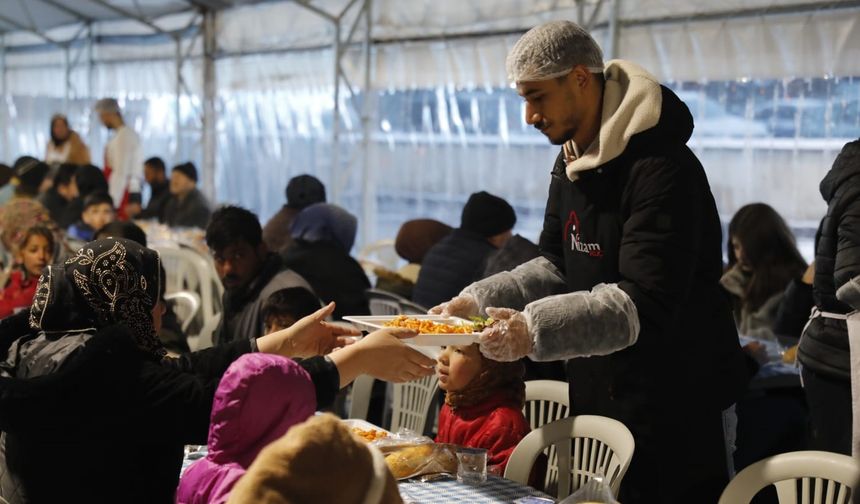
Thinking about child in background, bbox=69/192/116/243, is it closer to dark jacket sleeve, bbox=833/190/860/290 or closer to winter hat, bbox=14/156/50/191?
winter hat, bbox=14/156/50/191

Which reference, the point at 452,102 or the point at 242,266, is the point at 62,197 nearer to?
the point at 452,102

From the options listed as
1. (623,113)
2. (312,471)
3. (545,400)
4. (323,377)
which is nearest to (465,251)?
(545,400)

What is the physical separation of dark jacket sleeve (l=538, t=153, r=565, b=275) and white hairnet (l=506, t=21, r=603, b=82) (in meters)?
0.35

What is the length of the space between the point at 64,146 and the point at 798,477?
10.8 m

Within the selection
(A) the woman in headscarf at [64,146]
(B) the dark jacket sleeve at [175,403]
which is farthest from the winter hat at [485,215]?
(A) the woman in headscarf at [64,146]

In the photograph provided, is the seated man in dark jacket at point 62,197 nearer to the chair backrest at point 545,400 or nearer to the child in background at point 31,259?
the child in background at point 31,259

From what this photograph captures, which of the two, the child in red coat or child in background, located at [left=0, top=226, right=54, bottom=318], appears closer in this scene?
the child in red coat

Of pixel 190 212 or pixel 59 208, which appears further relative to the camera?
pixel 190 212

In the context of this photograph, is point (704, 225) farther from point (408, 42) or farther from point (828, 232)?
point (408, 42)

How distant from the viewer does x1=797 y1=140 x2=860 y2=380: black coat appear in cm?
310

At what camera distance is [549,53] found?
2.52 metres

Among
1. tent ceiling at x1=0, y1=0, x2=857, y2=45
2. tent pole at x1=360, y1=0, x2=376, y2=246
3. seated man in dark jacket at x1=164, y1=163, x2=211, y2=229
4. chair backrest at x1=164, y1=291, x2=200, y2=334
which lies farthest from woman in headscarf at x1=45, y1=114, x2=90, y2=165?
chair backrest at x1=164, y1=291, x2=200, y2=334

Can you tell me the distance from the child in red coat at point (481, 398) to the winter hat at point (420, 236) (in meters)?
3.03

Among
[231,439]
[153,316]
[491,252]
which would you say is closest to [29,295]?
[491,252]
